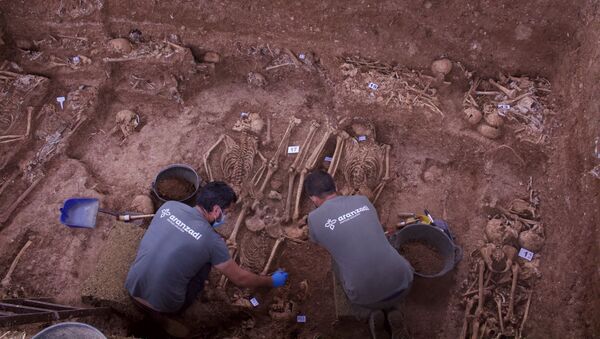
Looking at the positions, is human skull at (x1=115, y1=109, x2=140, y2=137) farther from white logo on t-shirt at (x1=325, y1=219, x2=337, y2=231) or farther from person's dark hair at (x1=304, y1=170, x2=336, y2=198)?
white logo on t-shirt at (x1=325, y1=219, x2=337, y2=231)

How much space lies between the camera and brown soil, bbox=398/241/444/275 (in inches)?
174

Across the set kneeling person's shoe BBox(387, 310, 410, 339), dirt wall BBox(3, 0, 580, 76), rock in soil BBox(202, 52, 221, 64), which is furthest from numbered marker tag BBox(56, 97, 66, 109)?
kneeling person's shoe BBox(387, 310, 410, 339)

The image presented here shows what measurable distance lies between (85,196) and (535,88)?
18.4 ft

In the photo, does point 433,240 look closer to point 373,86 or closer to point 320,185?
point 320,185

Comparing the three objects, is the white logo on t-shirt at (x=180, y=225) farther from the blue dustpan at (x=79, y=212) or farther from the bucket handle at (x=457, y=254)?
the bucket handle at (x=457, y=254)

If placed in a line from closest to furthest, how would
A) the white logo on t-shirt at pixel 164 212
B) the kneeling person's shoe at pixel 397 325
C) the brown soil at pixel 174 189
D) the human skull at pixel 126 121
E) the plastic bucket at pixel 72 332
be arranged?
the plastic bucket at pixel 72 332 → the white logo on t-shirt at pixel 164 212 → the kneeling person's shoe at pixel 397 325 → the brown soil at pixel 174 189 → the human skull at pixel 126 121

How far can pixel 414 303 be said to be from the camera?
4508 mm

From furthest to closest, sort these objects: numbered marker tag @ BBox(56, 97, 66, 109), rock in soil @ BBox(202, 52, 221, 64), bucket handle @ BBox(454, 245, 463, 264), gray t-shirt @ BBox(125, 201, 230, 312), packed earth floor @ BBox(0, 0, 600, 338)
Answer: rock in soil @ BBox(202, 52, 221, 64) → numbered marker tag @ BBox(56, 97, 66, 109) → bucket handle @ BBox(454, 245, 463, 264) → packed earth floor @ BBox(0, 0, 600, 338) → gray t-shirt @ BBox(125, 201, 230, 312)

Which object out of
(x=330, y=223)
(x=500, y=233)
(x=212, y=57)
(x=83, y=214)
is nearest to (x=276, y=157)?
(x=330, y=223)

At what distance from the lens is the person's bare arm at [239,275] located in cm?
373

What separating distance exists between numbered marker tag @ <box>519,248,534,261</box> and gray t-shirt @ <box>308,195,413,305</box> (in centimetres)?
154

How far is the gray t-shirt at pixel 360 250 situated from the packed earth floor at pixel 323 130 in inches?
29.4

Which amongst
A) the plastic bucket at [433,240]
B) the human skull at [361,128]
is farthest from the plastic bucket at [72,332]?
the human skull at [361,128]

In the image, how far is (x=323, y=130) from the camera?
5.51 metres
